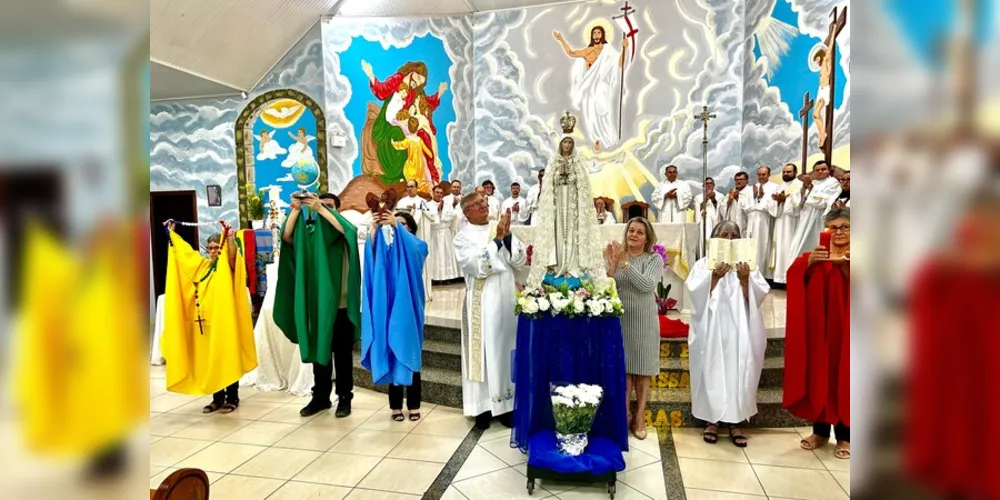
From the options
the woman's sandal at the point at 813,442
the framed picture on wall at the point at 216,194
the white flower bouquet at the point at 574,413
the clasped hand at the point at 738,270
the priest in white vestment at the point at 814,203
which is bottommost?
the woman's sandal at the point at 813,442

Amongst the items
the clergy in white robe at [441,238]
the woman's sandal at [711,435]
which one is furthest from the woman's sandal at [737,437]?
the clergy in white robe at [441,238]

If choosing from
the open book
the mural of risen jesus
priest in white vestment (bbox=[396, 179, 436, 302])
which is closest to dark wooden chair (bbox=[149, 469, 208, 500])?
the open book

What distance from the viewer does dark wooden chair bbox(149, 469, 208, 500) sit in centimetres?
182

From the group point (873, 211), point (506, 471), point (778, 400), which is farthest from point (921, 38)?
point (778, 400)

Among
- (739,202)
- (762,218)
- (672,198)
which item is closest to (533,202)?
(672,198)

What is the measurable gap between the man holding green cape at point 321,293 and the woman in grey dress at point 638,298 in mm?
2350

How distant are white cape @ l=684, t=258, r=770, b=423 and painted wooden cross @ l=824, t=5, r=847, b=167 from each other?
4696mm

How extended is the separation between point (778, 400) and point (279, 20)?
9.99 m

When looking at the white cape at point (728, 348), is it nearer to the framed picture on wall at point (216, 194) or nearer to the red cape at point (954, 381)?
the red cape at point (954, 381)

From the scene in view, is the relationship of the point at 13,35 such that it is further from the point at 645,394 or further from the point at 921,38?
the point at 645,394

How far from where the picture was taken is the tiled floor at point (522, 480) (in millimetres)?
3398

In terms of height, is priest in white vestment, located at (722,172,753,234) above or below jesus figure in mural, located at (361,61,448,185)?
below

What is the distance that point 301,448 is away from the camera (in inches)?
164

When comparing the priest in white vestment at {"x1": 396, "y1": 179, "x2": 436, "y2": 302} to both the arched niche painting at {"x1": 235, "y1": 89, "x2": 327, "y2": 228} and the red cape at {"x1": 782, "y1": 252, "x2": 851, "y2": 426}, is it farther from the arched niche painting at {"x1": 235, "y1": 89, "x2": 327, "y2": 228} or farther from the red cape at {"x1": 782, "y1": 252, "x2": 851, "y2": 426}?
the red cape at {"x1": 782, "y1": 252, "x2": 851, "y2": 426}
